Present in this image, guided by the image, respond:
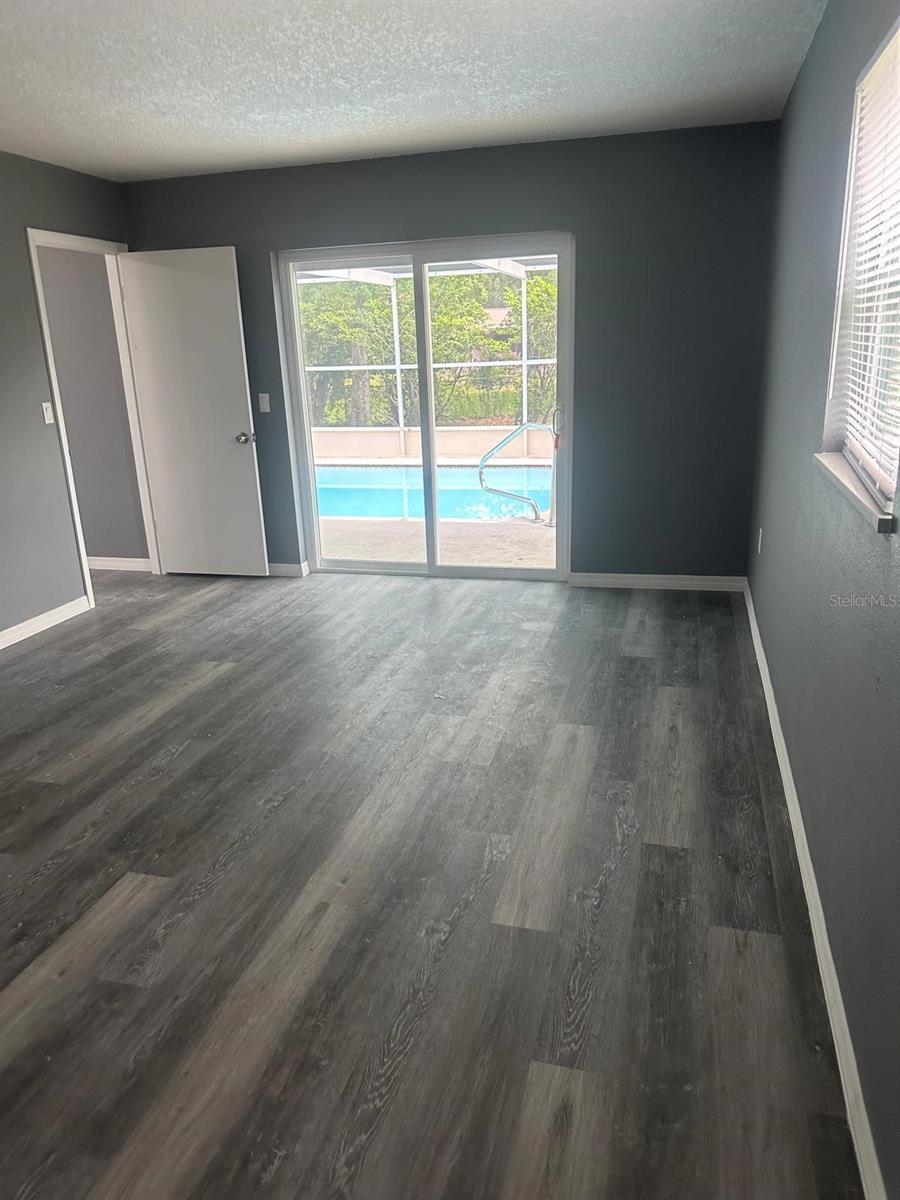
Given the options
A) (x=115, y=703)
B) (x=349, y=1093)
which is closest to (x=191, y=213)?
(x=115, y=703)

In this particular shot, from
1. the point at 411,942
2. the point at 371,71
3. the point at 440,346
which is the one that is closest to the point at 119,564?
the point at 440,346

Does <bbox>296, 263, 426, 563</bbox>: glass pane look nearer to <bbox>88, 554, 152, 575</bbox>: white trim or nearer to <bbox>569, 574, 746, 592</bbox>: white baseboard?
<bbox>569, 574, 746, 592</bbox>: white baseboard

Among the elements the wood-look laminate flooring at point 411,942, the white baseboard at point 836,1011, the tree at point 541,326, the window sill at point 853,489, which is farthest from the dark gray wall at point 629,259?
the window sill at point 853,489

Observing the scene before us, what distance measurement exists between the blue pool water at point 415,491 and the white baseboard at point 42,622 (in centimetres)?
176

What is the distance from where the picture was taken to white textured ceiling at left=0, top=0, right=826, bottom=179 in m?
2.74

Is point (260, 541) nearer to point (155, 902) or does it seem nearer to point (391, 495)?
point (391, 495)

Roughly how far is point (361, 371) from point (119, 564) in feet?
7.78

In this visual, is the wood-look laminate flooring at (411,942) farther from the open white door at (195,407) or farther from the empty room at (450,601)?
the open white door at (195,407)

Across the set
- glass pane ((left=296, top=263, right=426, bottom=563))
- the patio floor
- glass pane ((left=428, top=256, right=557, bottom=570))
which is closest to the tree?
glass pane ((left=428, top=256, right=557, bottom=570))

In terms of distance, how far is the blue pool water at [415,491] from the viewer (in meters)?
6.05

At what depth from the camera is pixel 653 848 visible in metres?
2.40

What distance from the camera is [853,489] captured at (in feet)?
5.84

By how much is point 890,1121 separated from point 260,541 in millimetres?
4855

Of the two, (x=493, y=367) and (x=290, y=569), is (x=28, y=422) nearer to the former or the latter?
(x=290, y=569)
